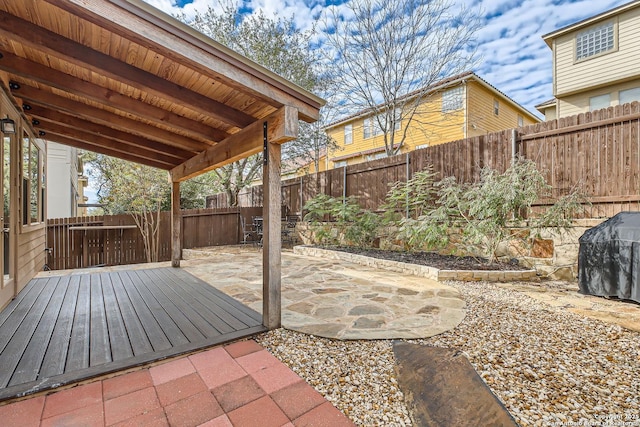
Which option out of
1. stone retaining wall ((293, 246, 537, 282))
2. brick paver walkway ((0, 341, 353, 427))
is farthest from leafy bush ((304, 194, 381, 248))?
brick paver walkway ((0, 341, 353, 427))

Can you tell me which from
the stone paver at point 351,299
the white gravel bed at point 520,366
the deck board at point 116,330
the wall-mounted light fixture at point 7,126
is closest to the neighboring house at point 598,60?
the stone paver at point 351,299

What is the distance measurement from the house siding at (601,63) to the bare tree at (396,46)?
4.58 metres

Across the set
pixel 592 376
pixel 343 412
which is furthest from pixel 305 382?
pixel 592 376

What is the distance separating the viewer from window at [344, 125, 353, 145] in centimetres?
1509

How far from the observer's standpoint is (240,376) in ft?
6.14

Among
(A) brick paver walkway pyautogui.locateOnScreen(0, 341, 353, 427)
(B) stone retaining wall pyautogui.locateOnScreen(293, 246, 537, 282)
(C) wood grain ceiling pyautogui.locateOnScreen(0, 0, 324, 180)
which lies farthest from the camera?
(B) stone retaining wall pyautogui.locateOnScreen(293, 246, 537, 282)

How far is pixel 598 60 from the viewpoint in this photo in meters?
9.62

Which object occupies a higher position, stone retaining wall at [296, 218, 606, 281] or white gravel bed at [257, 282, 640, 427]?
stone retaining wall at [296, 218, 606, 281]

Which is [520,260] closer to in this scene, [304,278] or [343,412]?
[304,278]

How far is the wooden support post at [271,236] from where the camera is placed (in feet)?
8.45

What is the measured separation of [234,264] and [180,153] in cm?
233

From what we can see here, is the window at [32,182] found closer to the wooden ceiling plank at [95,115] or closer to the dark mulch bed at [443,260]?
the wooden ceiling plank at [95,115]

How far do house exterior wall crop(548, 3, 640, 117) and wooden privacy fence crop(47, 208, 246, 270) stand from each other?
40.8 feet

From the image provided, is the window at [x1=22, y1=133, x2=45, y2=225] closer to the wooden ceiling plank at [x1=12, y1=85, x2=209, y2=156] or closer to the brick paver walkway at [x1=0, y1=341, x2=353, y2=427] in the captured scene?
the wooden ceiling plank at [x1=12, y1=85, x2=209, y2=156]
